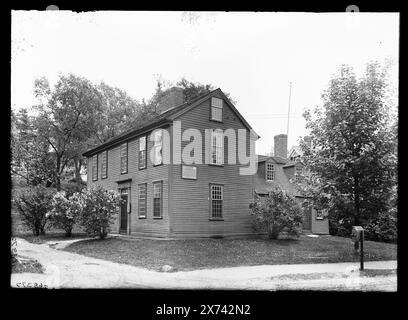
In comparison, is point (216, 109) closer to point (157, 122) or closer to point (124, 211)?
point (157, 122)

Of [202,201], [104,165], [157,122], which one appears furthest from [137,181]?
[157,122]

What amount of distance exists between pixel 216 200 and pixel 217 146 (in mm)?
4336

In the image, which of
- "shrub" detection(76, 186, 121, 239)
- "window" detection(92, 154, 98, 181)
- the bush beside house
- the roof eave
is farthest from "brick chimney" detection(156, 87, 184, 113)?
the bush beside house

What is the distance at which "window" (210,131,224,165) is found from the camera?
13772 millimetres

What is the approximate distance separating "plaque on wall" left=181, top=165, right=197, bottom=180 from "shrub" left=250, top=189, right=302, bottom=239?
321 cm

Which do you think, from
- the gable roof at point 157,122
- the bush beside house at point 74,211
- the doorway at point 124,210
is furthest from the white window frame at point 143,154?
the doorway at point 124,210

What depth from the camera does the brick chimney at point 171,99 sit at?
13188 mm

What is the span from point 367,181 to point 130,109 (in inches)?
339

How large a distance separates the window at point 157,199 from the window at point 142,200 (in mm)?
954
